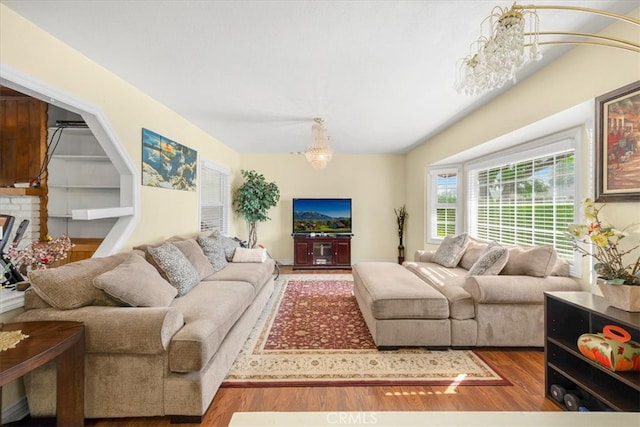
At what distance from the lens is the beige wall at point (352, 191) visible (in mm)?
6074

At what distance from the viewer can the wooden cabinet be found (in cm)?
152

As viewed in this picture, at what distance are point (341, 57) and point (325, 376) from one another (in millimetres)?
2521

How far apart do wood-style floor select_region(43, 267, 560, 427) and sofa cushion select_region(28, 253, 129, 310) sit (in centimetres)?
73

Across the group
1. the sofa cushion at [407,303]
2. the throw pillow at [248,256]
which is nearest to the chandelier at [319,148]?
the throw pillow at [248,256]

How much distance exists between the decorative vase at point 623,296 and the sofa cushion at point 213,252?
135 inches

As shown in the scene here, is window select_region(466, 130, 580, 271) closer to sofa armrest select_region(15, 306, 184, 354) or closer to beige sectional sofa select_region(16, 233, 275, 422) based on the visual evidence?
beige sectional sofa select_region(16, 233, 275, 422)

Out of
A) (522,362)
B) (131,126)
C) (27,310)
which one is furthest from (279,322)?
(131,126)

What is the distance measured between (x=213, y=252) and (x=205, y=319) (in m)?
1.61

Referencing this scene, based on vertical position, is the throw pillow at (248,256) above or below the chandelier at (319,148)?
below

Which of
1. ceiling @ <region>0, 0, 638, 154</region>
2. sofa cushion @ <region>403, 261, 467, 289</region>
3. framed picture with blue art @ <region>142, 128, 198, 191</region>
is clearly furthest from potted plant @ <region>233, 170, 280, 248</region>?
sofa cushion @ <region>403, 261, 467, 289</region>

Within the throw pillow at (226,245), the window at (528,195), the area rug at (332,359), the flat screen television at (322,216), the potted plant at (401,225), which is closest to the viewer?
the area rug at (332,359)

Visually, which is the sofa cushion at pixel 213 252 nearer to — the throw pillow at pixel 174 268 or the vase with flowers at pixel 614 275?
the throw pillow at pixel 174 268

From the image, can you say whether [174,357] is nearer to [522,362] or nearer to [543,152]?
[522,362]

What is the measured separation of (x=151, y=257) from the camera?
8.09ft
